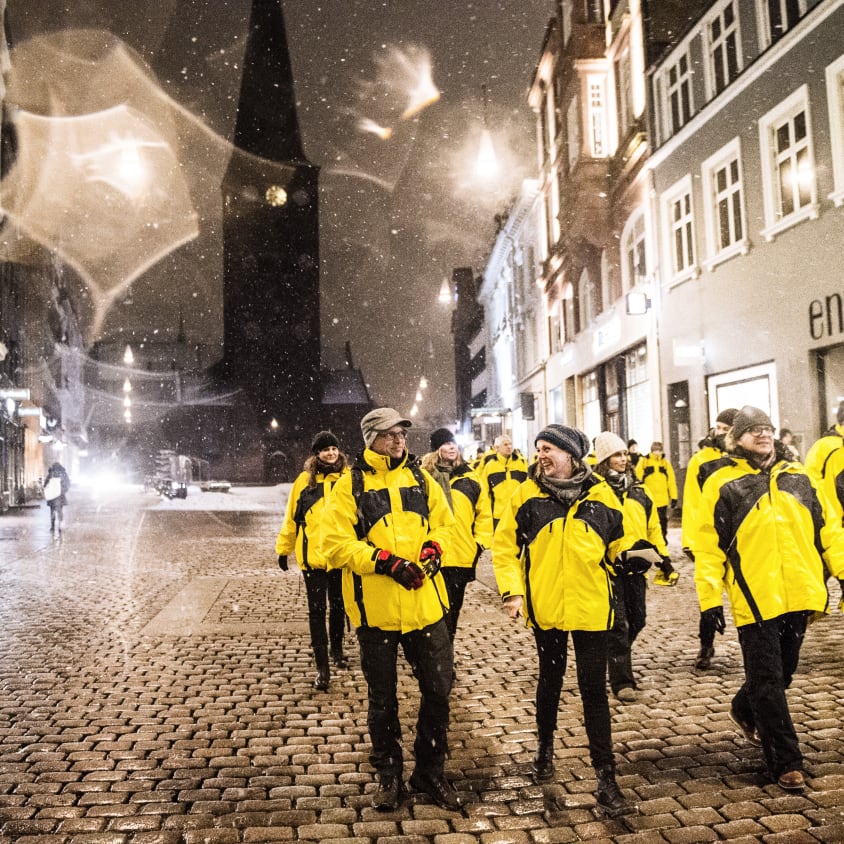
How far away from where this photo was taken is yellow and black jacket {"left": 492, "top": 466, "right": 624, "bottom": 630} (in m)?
4.06

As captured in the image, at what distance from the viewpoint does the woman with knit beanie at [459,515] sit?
6320 mm

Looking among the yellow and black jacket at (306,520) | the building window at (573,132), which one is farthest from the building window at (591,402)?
the yellow and black jacket at (306,520)

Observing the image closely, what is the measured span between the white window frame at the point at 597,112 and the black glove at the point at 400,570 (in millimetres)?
21878

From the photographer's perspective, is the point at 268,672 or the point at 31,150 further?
the point at 31,150

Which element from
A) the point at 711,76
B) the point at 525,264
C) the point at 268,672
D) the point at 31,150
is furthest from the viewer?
the point at 31,150

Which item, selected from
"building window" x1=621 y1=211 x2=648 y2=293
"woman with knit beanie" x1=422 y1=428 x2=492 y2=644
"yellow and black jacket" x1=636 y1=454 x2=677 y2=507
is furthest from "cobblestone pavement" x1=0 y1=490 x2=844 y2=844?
"building window" x1=621 y1=211 x2=648 y2=293

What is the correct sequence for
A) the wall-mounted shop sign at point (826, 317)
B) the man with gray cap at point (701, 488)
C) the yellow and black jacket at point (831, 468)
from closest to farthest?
the man with gray cap at point (701, 488) < the yellow and black jacket at point (831, 468) < the wall-mounted shop sign at point (826, 317)

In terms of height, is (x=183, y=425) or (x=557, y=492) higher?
(x=183, y=425)

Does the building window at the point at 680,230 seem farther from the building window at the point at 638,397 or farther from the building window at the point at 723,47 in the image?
the building window at the point at 638,397

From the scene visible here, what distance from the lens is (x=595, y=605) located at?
159 inches

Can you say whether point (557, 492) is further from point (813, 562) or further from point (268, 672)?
point (268, 672)

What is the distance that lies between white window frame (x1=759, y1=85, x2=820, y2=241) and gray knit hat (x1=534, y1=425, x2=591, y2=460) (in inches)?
446

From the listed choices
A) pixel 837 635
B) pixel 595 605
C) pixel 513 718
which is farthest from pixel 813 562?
pixel 837 635

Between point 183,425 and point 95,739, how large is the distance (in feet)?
271
